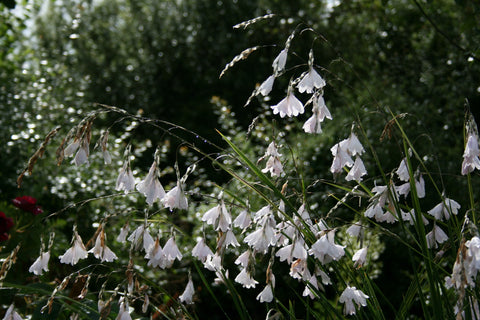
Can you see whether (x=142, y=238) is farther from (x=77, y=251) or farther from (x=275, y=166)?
(x=275, y=166)

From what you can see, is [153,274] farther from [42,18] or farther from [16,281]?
[42,18]

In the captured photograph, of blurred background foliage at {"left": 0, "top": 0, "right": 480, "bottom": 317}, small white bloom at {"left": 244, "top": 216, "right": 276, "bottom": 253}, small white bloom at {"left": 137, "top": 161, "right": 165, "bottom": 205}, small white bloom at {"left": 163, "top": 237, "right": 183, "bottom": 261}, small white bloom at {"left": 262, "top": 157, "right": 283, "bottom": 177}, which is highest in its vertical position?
small white bloom at {"left": 137, "top": 161, "right": 165, "bottom": 205}

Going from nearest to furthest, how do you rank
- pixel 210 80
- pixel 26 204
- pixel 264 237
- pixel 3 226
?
pixel 264 237 → pixel 3 226 → pixel 26 204 → pixel 210 80

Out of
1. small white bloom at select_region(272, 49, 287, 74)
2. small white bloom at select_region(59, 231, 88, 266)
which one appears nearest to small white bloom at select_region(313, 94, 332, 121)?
small white bloom at select_region(272, 49, 287, 74)

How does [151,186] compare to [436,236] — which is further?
[436,236]

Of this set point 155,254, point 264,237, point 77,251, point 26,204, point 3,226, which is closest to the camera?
point 264,237

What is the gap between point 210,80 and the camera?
8.72 metres

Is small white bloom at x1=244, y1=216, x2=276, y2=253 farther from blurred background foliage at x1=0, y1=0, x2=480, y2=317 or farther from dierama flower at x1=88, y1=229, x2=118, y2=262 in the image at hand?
blurred background foliage at x1=0, y1=0, x2=480, y2=317

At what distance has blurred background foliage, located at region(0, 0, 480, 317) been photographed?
425 cm

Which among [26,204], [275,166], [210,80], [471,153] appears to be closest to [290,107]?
[275,166]

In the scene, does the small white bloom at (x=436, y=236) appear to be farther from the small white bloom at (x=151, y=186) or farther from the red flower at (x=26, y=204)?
the red flower at (x=26, y=204)

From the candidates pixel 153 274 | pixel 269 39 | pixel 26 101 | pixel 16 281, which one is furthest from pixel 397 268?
pixel 269 39

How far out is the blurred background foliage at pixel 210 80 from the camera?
13.9 ft

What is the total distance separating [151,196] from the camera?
1.58 meters
